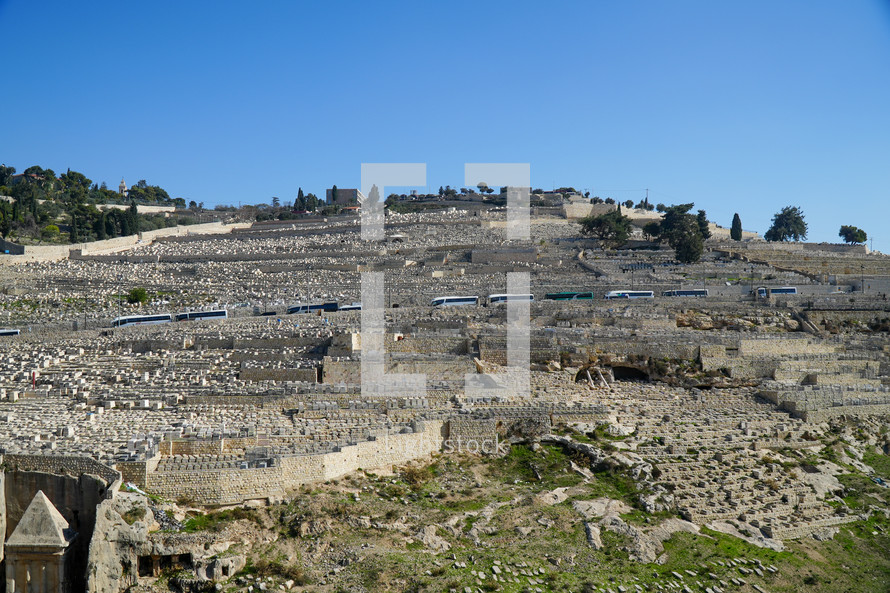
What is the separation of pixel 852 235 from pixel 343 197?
140 ft

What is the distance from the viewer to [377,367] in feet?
80.2

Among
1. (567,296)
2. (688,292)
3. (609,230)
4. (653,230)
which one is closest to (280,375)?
(567,296)

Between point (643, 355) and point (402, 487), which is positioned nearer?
point (402, 487)

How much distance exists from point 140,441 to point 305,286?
2461 cm

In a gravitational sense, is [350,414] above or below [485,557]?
above

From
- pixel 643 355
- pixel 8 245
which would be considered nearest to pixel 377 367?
pixel 643 355

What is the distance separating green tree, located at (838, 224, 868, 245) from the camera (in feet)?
194

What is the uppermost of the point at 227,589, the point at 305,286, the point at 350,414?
the point at 305,286

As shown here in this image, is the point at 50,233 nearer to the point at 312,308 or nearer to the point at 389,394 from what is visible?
the point at 312,308

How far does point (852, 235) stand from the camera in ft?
195

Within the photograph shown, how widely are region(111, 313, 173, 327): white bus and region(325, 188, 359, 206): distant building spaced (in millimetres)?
48697

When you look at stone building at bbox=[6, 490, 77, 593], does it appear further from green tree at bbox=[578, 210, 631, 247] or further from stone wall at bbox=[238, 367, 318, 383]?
green tree at bbox=[578, 210, 631, 247]

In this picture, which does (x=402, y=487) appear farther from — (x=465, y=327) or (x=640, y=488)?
(x=465, y=327)

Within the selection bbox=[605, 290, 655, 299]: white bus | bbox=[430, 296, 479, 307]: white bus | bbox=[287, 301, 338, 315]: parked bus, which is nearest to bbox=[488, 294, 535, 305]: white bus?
bbox=[430, 296, 479, 307]: white bus
